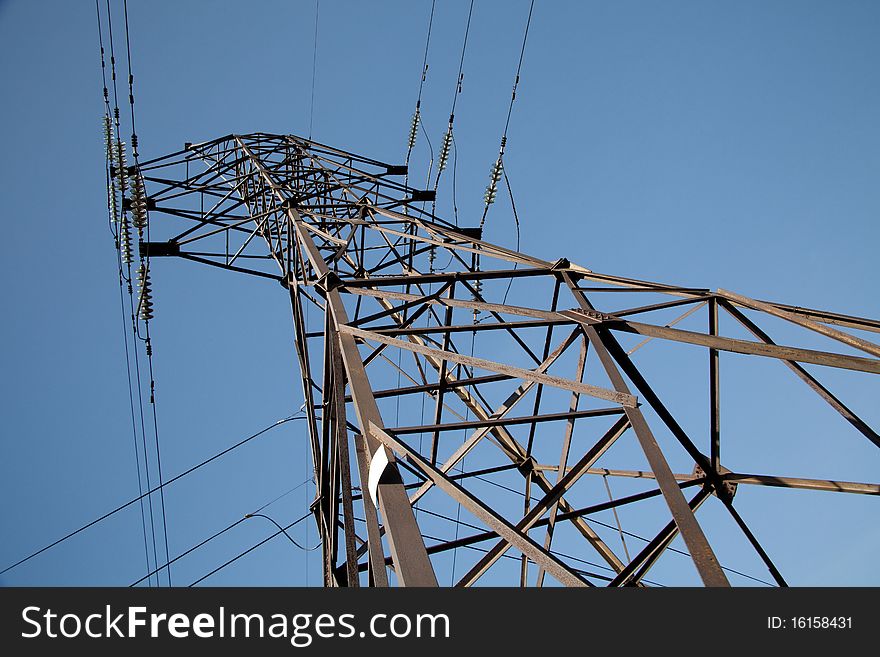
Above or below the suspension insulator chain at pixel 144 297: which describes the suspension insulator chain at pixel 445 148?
above

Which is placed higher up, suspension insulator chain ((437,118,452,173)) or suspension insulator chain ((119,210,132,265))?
suspension insulator chain ((437,118,452,173))

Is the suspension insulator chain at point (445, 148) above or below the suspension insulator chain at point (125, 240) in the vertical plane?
above

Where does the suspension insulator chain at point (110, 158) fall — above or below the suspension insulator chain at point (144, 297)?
above

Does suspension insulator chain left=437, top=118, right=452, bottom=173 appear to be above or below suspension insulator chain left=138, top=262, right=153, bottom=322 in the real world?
above

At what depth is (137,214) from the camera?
40.7ft

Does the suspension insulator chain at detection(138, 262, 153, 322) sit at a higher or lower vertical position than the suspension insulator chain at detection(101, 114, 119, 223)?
lower
